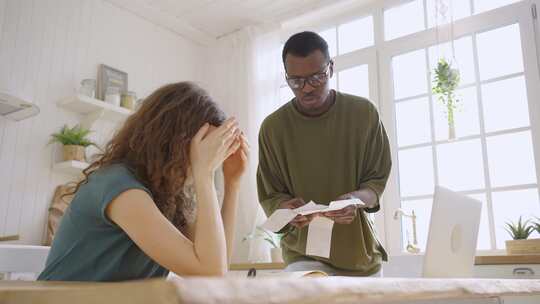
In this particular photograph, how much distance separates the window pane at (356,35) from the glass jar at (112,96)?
1.71 meters

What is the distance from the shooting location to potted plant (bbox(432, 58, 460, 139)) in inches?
119

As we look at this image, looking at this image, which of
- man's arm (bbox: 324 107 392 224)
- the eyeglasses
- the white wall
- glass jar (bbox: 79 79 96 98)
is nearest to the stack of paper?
man's arm (bbox: 324 107 392 224)

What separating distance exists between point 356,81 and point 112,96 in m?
1.76

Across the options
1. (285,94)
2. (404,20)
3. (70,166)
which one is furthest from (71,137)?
(404,20)

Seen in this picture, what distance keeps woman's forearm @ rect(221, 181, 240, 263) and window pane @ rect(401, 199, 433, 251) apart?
6.87 feet

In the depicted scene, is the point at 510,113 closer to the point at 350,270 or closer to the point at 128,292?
the point at 350,270

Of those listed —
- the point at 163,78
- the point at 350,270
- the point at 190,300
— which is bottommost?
the point at 350,270

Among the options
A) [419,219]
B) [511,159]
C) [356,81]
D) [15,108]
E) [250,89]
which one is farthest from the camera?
[250,89]

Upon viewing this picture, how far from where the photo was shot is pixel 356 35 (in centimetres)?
380

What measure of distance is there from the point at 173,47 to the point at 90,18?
0.80 m

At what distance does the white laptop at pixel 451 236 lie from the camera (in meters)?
1.09

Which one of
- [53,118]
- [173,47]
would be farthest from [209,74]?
[53,118]

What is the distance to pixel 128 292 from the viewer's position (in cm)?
28

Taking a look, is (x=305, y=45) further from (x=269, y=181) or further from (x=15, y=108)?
(x=15, y=108)
